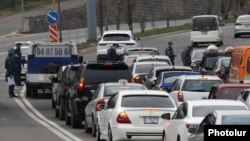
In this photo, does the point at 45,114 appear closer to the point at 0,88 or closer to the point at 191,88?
the point at 191,88

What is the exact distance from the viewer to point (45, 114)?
1314 inches

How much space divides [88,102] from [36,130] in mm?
1595

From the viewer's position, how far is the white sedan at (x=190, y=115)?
1883 centimetres

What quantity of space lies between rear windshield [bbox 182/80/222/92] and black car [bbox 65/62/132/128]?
195 cm

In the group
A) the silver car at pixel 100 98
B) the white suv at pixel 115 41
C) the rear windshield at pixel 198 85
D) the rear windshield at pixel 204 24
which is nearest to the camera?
the silver car at pixel 100 98

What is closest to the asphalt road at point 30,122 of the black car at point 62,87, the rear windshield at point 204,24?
the black car at point 62,87

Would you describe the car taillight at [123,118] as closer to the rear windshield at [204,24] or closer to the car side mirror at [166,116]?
the car side mirror at [166,116]

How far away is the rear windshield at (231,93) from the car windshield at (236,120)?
866 centimetres

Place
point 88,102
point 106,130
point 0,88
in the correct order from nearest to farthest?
point 106,130, point 88,102, point 0,88

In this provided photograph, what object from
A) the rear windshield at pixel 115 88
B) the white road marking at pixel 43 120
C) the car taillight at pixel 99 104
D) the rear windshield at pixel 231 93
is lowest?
the white road marking at pixel 43 120

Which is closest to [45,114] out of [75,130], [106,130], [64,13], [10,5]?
[75,130]

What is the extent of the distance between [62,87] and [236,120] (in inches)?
637

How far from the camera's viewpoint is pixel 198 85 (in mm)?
27609

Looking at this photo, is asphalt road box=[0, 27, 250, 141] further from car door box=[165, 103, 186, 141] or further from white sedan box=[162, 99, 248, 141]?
white sedan box=[162, 99, 248, 141]
